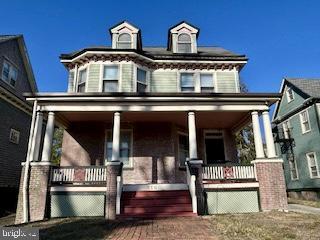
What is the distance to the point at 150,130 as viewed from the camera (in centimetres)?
1174

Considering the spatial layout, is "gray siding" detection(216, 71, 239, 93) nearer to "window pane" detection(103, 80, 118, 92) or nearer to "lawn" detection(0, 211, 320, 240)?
"window pane" detection(103, 80, 118, 92)

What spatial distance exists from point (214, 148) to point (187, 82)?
3.57 metres

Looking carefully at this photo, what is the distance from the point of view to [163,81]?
12695 millimetres

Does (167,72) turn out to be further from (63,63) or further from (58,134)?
(58,134)

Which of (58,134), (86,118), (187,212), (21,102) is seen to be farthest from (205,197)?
(58,134)

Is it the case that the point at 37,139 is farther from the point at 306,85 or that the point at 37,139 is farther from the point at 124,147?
the point at 306,85

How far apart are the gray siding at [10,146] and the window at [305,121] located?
701 inches

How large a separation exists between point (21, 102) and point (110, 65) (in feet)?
18.9

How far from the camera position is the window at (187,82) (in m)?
12.6

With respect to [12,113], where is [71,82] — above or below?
above

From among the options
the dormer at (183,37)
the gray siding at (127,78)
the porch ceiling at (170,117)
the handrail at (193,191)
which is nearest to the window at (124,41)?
the gray siding at (127,78)

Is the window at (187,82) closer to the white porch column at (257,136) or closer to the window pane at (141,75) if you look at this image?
the window pane at (141,75)

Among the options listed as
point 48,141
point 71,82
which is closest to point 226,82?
point 71,82

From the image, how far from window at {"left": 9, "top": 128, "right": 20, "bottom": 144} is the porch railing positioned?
9.92 metres
